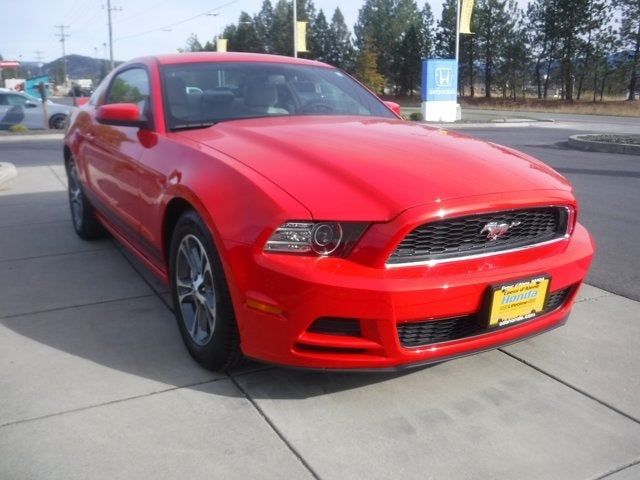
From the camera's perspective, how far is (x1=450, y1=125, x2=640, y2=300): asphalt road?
450 cm

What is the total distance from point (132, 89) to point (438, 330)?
9.42ft

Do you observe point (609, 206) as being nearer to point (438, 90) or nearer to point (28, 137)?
point (28, 137)

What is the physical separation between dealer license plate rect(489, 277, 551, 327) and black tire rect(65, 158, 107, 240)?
3.71 m

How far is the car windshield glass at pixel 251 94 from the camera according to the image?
3.62 metres

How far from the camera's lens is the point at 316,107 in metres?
4.00

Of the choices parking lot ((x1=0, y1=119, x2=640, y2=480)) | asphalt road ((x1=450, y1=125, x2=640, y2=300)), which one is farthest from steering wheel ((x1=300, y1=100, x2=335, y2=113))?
asphalt road ((x1=450, y1=125, x2=640, y2=300))

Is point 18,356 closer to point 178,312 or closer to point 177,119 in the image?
point 178,312

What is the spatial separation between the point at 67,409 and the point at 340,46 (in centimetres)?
8106

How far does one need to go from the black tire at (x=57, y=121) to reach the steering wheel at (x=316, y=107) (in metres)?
17.7

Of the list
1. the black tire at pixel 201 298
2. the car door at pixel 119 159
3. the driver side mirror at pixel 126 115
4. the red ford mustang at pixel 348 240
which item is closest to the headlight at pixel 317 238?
the red ford mustang at pixel 348 240

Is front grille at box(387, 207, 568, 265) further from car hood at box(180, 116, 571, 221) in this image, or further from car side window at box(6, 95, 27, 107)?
car side window at box(6, 95, 27, 107)

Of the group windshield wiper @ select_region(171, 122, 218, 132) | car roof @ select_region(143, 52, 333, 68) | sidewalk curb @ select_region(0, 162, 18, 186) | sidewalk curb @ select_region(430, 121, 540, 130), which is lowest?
sidewalk curb @ select_region(0, 162, 18, 186)

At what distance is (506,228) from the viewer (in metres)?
2.67

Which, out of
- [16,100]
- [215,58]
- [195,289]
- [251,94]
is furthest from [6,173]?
[16,100]
